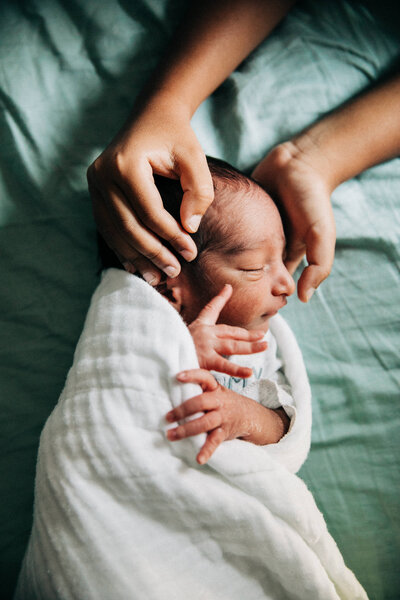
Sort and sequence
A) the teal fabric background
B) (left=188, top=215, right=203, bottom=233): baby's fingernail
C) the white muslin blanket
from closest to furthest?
the white muslin blanket, (left=188, top=215, right=203, bottom=233): baby's fingernail, the teal fabric background

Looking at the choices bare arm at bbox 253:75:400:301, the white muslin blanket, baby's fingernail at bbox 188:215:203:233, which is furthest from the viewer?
bare arm at bbox 253:75:400:301

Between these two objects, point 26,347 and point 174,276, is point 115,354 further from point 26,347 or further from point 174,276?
point 26,347

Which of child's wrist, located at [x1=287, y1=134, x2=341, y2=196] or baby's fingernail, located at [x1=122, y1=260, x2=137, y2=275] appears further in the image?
child's wrist, located at [x1=287, y1=134, x2=341, y2=196]

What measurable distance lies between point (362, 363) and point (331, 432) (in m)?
0.17

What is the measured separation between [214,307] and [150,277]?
0.46 ft

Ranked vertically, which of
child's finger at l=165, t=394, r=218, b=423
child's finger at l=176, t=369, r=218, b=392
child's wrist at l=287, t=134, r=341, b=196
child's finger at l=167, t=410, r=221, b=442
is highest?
child's wrist at l=287, t=134, r=341, b=196

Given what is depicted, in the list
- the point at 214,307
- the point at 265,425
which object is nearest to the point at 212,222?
the point at 214,307

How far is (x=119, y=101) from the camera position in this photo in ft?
3.32

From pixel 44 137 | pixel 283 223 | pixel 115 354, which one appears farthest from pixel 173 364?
pixel 44 137

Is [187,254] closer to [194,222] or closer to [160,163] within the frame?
[194,222]

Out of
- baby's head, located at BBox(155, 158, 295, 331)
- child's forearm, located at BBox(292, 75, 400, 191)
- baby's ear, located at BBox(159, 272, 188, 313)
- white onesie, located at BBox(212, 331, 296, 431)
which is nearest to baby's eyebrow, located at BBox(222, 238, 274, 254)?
baby's head, located at BBox(155, 158, 295, 331)

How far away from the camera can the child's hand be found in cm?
68

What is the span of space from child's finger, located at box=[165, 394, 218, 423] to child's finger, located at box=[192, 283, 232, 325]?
0.14 metres

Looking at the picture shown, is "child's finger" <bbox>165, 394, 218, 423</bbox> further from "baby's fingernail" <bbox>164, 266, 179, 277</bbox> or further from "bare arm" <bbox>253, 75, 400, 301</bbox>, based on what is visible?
"bare arm" <bbox>253, 75, 400, 301</bbox>
